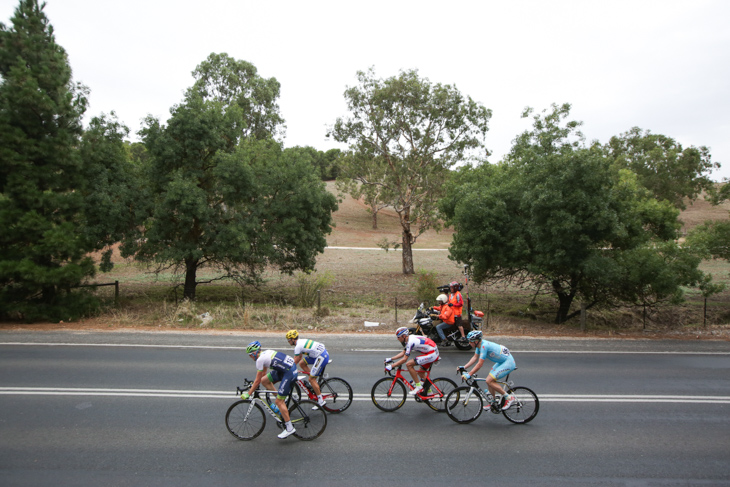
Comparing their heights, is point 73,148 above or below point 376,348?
above

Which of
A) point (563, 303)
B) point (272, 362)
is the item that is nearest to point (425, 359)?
point (272, 362)

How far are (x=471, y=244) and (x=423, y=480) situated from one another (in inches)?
519

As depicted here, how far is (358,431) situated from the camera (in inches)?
291

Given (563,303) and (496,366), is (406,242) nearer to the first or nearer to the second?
(563,303)

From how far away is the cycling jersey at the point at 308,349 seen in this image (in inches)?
295

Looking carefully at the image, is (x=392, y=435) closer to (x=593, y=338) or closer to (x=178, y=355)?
(x=178, y=355)

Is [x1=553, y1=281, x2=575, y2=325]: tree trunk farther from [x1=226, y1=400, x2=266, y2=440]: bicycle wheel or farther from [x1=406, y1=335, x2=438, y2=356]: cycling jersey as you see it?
[x1=226, y1=400, x2=266, y2=440]: bicycle wheel

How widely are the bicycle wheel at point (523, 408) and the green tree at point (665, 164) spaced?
4857 cm

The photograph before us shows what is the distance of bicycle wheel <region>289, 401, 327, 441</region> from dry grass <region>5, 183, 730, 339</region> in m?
8.05

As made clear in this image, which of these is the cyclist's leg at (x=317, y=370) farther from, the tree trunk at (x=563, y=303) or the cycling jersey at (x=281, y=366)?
the tree trunk at (x=563, y=303)

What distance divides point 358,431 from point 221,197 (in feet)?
52.5

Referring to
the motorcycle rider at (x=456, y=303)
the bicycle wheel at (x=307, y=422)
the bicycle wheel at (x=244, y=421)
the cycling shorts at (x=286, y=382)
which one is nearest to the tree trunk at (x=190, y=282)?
the motorcycle rider at (x=456, y=303)

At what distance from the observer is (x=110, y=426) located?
741 centimetres

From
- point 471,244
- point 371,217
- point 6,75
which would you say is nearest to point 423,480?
point 471,244
